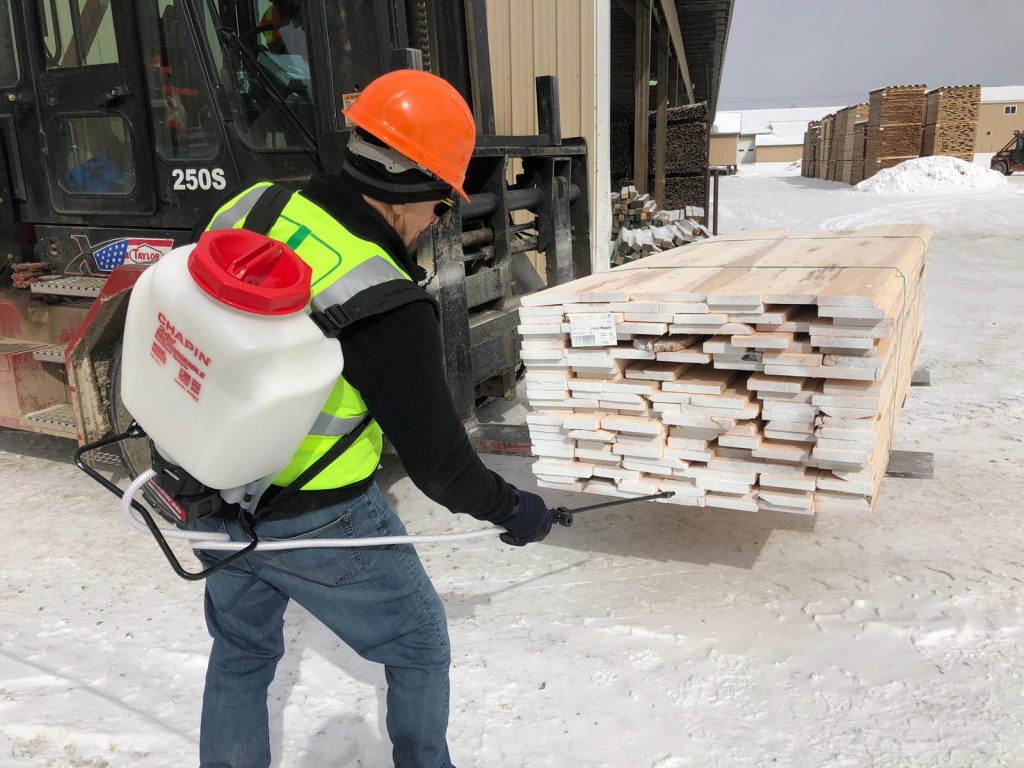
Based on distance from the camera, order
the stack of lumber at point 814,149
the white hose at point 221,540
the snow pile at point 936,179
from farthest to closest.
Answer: the stack of lumber at point 814,149 → the snow pile at point 936,179 → the white hose at point 221,540

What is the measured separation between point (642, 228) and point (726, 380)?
7.94 metres

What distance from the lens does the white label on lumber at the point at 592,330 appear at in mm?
2994

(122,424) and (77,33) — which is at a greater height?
(77,33)

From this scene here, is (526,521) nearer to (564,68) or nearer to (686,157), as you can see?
(564,68)

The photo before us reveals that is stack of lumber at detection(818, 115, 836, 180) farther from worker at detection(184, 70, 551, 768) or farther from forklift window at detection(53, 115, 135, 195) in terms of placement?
worker at detection(184, 70, 551, 768)

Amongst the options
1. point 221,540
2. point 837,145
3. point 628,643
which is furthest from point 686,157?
point 837,145

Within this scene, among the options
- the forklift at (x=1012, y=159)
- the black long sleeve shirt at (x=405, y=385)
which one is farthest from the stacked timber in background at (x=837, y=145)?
the black long sleeve shirt at (x=405, y=385)

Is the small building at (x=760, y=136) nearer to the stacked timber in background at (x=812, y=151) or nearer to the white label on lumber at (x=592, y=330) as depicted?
the stacked timber in background at (x=812, y=151)

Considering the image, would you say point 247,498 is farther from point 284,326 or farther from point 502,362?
point 502,362

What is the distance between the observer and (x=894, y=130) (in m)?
24.1

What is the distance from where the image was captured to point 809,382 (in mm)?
2836

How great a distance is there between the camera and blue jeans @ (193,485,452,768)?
197cm

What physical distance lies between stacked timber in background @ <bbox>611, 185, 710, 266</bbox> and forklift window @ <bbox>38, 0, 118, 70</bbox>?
6641mm

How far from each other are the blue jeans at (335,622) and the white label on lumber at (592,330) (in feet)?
3.96
